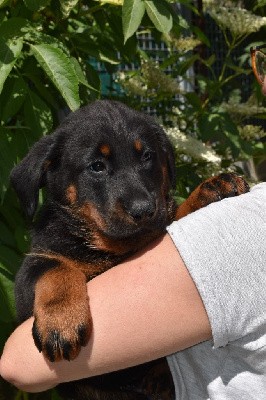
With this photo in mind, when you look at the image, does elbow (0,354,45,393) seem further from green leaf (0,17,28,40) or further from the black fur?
green leaf (0,17,28,40)

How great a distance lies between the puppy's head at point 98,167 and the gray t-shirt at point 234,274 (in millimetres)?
478

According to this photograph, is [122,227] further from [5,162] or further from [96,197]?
[5,162]

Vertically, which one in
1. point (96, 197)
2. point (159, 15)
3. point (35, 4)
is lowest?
point (96, 197)

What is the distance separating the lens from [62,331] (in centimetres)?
175

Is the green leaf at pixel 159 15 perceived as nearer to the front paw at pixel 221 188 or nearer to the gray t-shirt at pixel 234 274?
the front paw at pixel 221 188

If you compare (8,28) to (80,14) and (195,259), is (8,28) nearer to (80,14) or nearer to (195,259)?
(80,14)

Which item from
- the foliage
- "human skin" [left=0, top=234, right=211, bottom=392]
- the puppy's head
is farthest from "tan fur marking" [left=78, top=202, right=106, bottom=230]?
"human skin" [left=0, top=234, right=211, bottom=392]

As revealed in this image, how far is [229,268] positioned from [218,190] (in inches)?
26.2

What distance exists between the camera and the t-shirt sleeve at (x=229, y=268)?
166 centimetres

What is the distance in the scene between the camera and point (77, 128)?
2443 mm

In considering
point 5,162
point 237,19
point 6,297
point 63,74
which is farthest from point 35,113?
point 237,19

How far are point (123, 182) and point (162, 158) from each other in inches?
14.9

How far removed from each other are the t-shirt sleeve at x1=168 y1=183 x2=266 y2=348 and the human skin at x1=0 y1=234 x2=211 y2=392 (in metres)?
0.04

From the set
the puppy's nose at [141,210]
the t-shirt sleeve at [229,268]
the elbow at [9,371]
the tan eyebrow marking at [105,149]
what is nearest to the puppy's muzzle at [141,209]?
the puppy's nose at [141,210]
